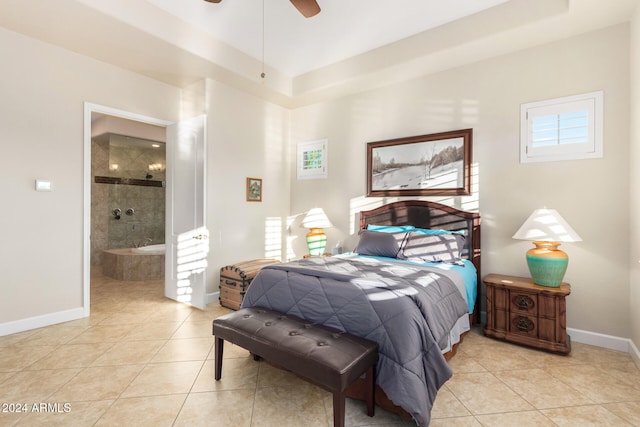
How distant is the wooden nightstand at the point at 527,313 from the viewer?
2.55 meters

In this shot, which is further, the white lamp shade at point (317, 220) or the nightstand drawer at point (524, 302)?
the white lamp shade at point (317, 220)

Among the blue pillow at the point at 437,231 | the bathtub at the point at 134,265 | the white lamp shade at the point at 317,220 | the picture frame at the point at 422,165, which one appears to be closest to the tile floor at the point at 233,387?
the blue pillow at the point at 437,231

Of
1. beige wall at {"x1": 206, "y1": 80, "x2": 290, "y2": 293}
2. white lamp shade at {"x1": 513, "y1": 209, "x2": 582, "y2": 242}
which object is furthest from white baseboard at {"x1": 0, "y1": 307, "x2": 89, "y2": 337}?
white lamp shade at {"x1": 513, "y1": 209, "x2": 582, "y2": 242}

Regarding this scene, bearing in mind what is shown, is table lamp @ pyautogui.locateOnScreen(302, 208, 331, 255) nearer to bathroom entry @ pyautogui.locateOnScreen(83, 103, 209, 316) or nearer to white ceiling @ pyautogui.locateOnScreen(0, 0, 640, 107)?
bathroom entry @ pyautogui.locateOnScreen(83, 103, 209, 316)

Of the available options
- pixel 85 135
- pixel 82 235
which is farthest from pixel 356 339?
pixel 85 135

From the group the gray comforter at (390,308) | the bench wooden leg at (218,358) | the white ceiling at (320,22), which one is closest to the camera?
the gray comforter at (390,308)

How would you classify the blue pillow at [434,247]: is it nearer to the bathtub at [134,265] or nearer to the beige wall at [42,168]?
the beige wall at [42,168]

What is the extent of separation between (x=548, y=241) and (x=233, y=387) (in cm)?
280

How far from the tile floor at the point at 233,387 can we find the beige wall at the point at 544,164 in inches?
25.2

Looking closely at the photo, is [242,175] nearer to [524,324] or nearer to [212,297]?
[212,297]

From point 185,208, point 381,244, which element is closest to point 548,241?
point 381,244

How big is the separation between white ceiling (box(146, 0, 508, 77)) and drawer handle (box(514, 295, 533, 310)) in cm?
266

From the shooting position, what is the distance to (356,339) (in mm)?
1808

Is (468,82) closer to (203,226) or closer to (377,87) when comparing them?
(377,87)
